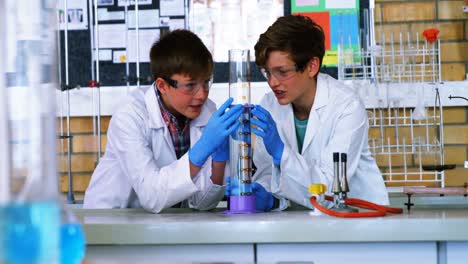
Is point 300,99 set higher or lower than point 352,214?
higher

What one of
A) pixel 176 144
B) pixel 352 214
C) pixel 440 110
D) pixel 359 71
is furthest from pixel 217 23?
pixel 352 214

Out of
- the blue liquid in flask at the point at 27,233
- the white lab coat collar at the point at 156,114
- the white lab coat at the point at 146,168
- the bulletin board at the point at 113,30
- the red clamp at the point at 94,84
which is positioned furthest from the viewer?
the bulletin board at the point at 113,30

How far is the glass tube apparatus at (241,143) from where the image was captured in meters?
2.34

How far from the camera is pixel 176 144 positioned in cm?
274

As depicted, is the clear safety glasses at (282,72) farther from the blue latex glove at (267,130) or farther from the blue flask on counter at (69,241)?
the blue flask on counter at (69,241)

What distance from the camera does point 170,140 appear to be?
2.68 meters

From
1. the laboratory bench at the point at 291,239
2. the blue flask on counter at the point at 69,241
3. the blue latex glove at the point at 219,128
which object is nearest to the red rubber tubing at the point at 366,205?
the laboratory bench at the point at 291,239

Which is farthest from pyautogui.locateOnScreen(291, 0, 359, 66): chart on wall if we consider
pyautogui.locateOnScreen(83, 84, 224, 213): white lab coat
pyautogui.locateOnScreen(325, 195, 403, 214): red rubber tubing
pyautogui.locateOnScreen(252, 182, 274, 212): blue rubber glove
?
pyautogui.locateOnScreen(325, 195, 403, 214): red rubber tubing

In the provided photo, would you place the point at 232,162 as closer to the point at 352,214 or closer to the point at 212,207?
the point at 212,207

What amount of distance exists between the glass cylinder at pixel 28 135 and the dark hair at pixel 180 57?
1987mm

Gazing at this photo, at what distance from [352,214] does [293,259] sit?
196 mm

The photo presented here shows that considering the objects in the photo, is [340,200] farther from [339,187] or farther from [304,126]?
[304,126]

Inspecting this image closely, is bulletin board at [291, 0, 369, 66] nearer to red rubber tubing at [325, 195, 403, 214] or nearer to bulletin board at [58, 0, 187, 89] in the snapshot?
bulletin board at [58, 0, 187, 89]

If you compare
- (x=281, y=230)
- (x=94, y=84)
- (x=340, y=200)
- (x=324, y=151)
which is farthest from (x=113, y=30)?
(x=281, y=230)
